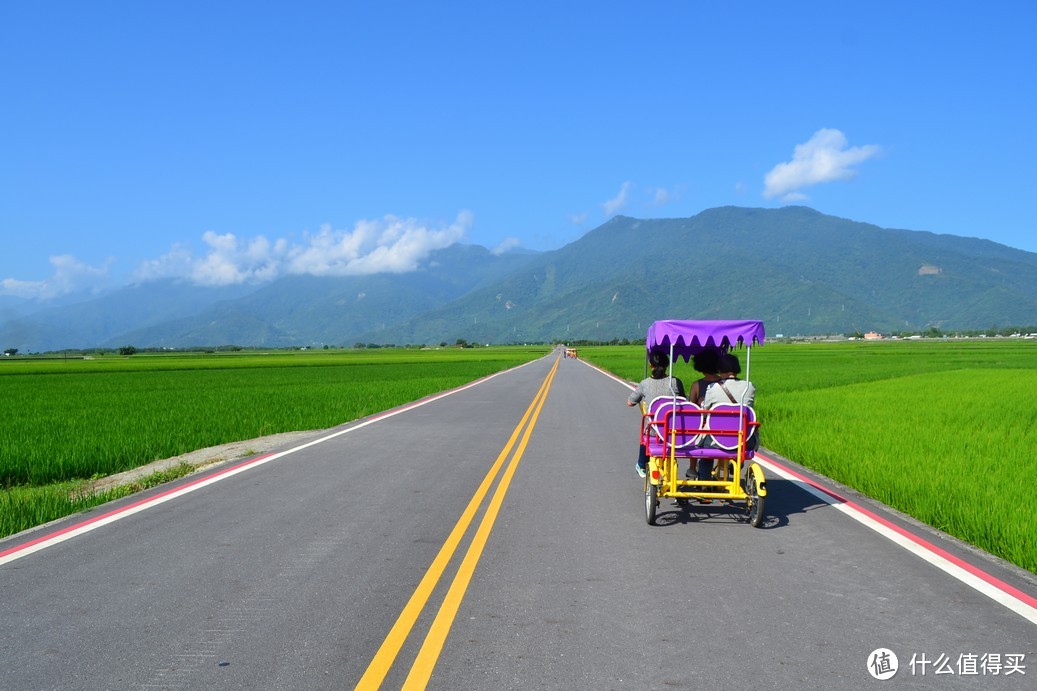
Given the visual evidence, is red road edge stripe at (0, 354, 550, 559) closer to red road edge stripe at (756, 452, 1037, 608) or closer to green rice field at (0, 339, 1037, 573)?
green rice field at (0, 339, 1037, 573)

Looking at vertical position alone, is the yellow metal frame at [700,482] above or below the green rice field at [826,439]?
above

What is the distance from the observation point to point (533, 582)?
575 centimetres

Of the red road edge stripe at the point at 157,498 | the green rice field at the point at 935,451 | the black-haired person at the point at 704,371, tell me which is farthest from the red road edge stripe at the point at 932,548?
the red road edge stripe at the point at 157,498

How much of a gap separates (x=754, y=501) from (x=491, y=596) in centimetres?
345

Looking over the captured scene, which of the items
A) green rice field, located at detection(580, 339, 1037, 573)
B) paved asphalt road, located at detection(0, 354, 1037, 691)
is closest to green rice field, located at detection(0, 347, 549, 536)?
paved asphalt road, located at detection(0, 354, 1037, 691)

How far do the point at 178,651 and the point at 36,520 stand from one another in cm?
478

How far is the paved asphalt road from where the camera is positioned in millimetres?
4219

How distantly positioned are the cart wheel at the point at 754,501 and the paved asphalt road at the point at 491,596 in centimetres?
18

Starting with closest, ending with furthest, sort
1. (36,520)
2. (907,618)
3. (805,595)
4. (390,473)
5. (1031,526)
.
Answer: (907,618)
(805,595)
(1031,526)
(36,520)
(390,473)

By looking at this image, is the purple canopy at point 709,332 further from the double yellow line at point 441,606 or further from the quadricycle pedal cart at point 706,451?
the double yellow line at point 441,606

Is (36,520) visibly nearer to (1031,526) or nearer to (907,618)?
(907,618)

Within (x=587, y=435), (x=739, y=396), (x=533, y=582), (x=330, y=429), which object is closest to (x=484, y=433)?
(x=587, y=435)

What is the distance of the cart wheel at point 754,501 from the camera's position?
25.1 feet

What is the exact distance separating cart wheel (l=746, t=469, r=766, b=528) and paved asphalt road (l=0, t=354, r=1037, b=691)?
18 centimetres
